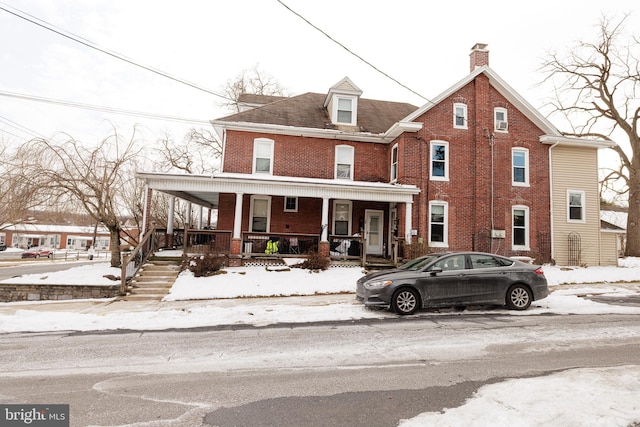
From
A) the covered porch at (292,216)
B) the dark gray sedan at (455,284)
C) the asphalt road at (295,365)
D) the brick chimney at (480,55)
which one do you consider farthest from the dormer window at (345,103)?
the asphalt road at (295,365)

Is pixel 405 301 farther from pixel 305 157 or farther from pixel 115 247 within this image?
pixel 115 247

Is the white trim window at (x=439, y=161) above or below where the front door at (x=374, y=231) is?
above

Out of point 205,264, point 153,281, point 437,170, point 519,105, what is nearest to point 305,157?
point 437,170

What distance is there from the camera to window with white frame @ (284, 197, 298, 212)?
1716cm

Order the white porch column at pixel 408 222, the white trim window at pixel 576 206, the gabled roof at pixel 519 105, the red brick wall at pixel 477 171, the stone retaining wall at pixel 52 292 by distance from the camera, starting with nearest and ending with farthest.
Answer: the stone retaining wall at pixel 52 292
the white porch column at pixel 408 222
the red brick wall at pixel 477 171
the gabled roof at pixel 519 105
the white trim window at pixel 576 206

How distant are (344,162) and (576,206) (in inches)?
463

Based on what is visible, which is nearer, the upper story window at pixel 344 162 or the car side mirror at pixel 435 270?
the car side mirror at pixel 435 270

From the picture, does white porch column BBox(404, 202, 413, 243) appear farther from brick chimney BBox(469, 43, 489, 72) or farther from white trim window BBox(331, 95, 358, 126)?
brick chimney BBox(469, 43, 489, 72)

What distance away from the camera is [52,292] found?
12.0 m

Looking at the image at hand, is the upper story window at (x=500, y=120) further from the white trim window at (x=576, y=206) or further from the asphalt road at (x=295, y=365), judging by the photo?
the asphalt road at (x=295, y=365)

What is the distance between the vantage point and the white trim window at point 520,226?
1688 cm

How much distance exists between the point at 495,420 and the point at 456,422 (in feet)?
1.21
